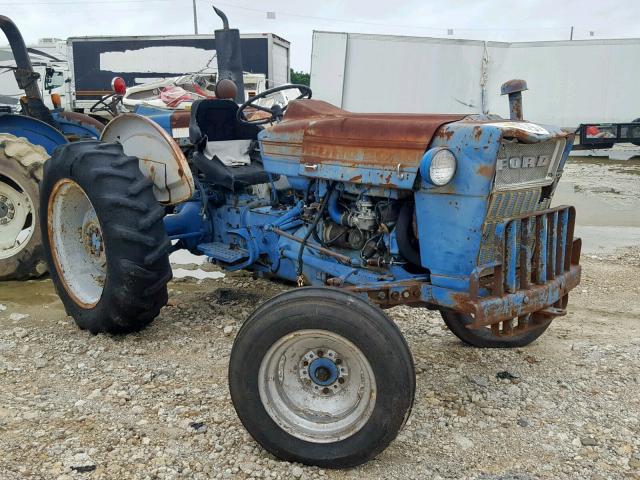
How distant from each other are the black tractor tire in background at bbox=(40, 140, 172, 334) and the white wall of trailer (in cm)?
1037

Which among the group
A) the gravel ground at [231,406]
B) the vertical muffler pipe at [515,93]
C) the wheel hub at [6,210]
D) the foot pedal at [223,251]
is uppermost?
the vertical muffler pipe at [515,93]

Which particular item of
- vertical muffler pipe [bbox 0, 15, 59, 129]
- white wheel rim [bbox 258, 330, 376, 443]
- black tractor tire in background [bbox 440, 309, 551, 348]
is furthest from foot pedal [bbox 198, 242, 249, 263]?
vertical muffler pipe [bbox 0, 15, 59, 129]

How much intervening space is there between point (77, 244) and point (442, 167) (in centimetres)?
269

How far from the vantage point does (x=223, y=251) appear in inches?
168

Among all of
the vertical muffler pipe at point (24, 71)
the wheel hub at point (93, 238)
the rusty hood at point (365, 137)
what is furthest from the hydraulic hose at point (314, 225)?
the vertical muffler pipe at point (24, 71)

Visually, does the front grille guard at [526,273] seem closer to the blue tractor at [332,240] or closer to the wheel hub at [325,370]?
the blue tractor at [332,240]

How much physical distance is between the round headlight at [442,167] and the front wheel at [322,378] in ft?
2.18

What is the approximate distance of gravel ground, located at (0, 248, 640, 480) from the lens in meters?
2.60

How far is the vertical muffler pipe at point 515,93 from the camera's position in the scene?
3.17 metres

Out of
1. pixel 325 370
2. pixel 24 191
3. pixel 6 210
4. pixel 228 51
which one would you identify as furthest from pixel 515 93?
pixel 6 210

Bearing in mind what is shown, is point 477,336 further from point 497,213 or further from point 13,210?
point 13,210

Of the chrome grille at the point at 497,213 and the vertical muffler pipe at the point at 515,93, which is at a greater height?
the vertical muffler pipe at the point at 515,93

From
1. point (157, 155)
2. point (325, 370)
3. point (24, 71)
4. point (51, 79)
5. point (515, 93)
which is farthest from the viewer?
point (51, 79)

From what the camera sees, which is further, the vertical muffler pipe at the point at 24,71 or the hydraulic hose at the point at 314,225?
the vertical muffler pipe at the point at 24,71
